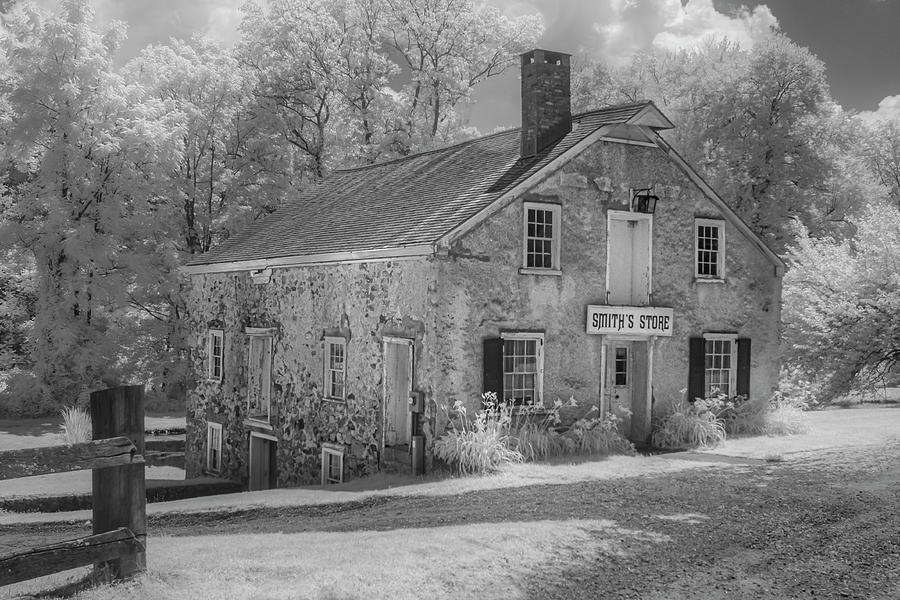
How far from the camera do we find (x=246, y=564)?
876 centimetres

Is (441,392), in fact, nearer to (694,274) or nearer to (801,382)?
(694,274)

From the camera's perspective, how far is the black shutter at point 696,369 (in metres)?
20.7

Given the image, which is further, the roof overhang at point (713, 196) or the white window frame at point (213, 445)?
the white window frame at point (213, 445)

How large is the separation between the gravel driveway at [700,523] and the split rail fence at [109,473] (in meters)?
3.75

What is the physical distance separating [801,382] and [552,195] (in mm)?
10057

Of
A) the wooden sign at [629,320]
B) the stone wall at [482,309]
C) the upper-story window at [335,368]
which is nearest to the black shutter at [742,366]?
the stone wall at [482,309]

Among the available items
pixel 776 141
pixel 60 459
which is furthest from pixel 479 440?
pixel 776 141

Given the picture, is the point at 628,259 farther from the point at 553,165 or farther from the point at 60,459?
the point at 60,459

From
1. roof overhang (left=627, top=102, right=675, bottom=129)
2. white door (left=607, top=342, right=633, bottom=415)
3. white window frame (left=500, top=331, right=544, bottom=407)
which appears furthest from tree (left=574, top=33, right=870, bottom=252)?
white window frame (left=500, top=331, right=544, bottom=407)

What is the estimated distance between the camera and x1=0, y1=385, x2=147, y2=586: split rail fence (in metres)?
7.13

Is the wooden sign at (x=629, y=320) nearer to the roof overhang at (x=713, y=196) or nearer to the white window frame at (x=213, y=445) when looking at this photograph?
the roof overhang at (x=713, y=196)

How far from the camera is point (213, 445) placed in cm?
2522

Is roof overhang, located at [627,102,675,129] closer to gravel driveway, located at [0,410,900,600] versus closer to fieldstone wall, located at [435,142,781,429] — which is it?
fieldstone wall, located at [435,142,781,429]

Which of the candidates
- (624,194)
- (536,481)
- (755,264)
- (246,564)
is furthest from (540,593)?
(755,264)
